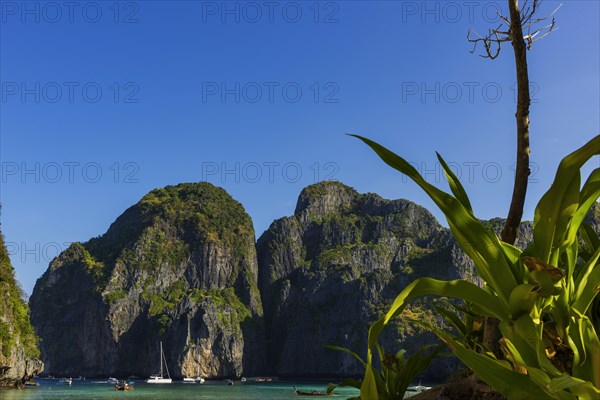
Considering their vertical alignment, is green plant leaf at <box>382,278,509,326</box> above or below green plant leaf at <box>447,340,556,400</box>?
above

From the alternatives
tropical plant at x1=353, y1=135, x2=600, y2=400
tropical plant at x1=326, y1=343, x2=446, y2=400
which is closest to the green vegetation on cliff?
tropical plant at x1=326, y1=343, x2=446, y2=400

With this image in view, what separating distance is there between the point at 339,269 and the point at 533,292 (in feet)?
338

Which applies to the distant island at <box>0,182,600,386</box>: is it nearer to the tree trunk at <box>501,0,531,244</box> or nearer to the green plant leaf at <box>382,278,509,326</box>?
the tree trunk at <box>501,0,531,244</box>

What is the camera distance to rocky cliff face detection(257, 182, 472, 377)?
9756cm

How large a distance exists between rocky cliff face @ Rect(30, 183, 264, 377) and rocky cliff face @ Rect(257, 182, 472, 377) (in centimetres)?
539

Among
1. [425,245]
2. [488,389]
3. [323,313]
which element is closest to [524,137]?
[488,389]

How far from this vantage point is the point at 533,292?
182 centimetres

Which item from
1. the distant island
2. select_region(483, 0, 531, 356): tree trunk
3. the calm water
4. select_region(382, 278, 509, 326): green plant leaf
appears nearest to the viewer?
select_region(382, 278, 509, 326): green plant leaf

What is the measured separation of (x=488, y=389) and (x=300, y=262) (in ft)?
384

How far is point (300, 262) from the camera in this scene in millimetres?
119500

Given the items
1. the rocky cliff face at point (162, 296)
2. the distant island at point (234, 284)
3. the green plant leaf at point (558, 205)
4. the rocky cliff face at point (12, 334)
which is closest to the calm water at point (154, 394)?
the rocky cliff face at point (12, 334)

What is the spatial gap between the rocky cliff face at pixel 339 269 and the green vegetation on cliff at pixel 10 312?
56165 millimetres

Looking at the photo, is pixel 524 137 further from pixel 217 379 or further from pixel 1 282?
pixel 217 379

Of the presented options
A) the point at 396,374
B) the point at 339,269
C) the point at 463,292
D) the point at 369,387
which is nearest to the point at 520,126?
the point at 463,292
